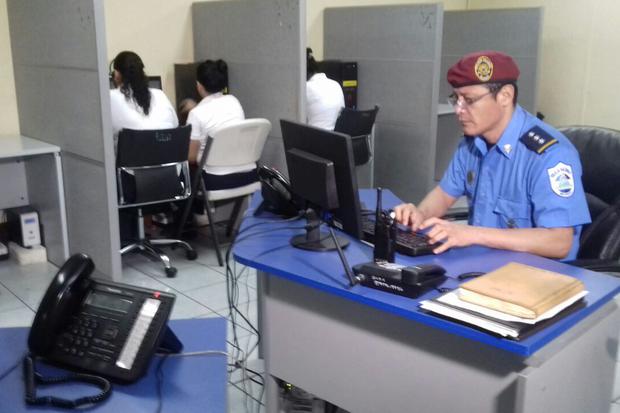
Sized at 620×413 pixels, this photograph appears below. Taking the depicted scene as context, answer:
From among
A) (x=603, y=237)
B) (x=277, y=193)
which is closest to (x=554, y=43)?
(x=603, y=237)

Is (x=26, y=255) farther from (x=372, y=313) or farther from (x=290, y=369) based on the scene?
(x=372, y=313)

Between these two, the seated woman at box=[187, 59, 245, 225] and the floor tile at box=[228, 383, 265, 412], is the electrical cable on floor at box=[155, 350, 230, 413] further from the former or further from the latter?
the seated woman at box=[187, 59, 245, 225]

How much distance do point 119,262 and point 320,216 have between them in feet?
6.33

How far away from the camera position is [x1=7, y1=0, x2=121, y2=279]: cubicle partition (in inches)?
125

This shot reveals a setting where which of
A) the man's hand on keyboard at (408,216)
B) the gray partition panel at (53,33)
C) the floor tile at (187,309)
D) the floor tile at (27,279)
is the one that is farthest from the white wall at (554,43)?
the man's hand on keyboard at (408,216)

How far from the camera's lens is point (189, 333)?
1.47 meters

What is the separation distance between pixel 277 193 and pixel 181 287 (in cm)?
155

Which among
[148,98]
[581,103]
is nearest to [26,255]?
[148,98]

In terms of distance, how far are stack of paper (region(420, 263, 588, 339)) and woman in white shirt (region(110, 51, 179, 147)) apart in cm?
261

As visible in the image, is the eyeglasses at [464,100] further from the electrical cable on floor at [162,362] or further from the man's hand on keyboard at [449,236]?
the electrical cable on floor at [162,362]

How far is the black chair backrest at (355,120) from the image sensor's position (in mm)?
4316

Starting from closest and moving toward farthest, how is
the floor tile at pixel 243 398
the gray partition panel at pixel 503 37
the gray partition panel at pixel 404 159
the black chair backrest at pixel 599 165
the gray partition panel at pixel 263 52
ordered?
the black chair backrest at pixel 599 165 → the floor tile at pixel 243 398 → the gray partition panel at pixel 263 52 → the gray partition panel at pixel 404 159 → the gray partition panel at pixel 503 37

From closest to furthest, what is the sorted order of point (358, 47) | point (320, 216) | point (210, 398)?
point (210, 398)
point (320, 216)
point (358, 47)

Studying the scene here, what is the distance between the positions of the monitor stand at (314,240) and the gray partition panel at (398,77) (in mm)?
3100
